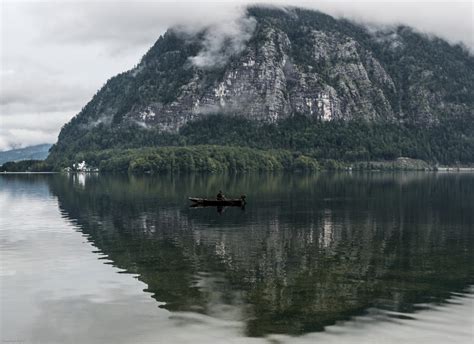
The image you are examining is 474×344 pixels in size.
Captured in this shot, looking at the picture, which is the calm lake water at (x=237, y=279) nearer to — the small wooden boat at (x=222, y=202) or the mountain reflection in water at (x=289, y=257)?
the mountain reflection in water at (x=289, y=257)

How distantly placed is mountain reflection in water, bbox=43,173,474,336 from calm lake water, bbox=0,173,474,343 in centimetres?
20

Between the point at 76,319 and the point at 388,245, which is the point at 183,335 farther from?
the point at 388,245

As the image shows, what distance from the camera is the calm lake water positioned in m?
39.4

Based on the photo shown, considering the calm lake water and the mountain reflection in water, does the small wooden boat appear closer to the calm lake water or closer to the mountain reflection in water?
Answer: the mountain reflection in water

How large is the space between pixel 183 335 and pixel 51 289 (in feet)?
58.3

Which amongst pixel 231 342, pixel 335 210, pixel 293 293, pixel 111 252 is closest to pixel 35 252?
pixel 111 252

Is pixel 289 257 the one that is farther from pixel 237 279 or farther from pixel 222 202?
pixel 222 202

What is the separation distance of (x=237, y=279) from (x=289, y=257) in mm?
12359

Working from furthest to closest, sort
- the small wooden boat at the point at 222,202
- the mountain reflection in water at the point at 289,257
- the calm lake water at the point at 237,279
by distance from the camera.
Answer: the small wooden boat at the point at 222,202, the mountain reflection in water at the point at 289,257, the calm lake water at the point at 237,279

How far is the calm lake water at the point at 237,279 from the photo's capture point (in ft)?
129

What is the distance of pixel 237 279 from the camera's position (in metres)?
53.8

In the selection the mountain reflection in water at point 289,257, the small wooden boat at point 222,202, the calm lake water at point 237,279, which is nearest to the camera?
the calm lake water at point 237,279

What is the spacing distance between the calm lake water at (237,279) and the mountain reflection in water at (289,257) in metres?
0.20

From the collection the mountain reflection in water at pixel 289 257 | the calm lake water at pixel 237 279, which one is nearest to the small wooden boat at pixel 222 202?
the mountain reflection in water at pixel 289 257
